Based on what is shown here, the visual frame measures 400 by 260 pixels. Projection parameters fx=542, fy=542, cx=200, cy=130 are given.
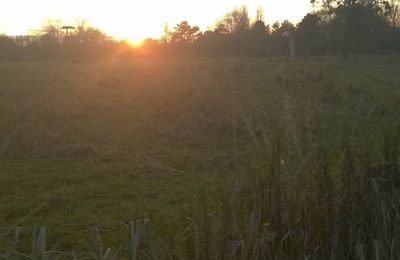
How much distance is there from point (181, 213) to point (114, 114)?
33.9 feet

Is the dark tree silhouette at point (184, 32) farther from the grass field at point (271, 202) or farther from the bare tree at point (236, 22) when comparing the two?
the grass field at point (271, 202)

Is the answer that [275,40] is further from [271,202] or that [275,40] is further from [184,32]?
[271,202]

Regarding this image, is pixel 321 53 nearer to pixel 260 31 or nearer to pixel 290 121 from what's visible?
pixel 260 31

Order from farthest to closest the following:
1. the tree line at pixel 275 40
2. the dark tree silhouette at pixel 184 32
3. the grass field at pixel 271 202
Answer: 1. the dark tree silhouette at pixel 184 32
2. the tree line at pixel 275 40
3. the grass field at pixel 271 202

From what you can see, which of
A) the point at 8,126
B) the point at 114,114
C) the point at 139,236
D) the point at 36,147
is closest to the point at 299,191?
the point at 139,236

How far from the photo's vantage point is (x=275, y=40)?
141ft

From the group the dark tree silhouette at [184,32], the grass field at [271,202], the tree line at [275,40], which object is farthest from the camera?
the dark tree silhouette at [184,32]

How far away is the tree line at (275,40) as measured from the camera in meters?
41.3

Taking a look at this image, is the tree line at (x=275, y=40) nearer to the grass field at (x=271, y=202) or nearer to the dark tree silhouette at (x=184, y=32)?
the dark tree silhouette at (x=184, y=32)

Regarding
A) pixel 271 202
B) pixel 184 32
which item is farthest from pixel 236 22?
pixel 271 202

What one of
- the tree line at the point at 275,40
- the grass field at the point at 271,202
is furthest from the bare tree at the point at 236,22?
the grass field at the point at 271,202

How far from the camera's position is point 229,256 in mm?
3076

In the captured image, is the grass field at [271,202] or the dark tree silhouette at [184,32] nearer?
the grass field at [271,202]

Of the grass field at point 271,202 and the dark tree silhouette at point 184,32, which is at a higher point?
the dark tree silhouette at point 184,32
